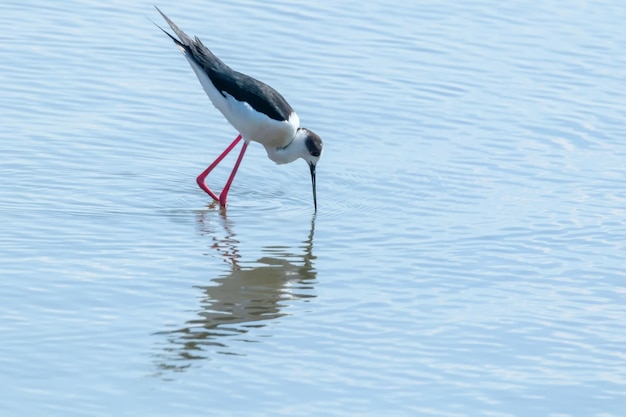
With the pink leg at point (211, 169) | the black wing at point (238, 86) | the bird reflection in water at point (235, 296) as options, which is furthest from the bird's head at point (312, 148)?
the bird reflection in water at point (235, 296)

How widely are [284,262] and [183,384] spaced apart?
7.37 feet

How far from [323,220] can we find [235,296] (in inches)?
73.0

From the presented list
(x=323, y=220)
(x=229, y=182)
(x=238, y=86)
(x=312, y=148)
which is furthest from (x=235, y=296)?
(x=238, y=86)

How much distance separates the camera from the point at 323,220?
31.0 ft

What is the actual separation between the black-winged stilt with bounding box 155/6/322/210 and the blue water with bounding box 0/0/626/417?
0.30 metres

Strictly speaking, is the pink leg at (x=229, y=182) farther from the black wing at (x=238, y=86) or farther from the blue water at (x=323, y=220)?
the black wing at (x=238, y=86)

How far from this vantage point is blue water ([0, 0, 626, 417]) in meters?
6.57

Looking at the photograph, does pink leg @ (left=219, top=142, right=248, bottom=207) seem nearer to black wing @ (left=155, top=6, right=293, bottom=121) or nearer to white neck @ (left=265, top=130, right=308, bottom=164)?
white neck @ (left=265, top=130, right=308, bottom=164)

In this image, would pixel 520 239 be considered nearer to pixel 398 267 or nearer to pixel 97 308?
pixel 398 267

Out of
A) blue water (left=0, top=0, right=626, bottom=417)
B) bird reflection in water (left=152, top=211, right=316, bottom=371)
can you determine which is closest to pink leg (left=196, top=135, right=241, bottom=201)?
blue water (left=0, top=0, right=626, bottom=417)

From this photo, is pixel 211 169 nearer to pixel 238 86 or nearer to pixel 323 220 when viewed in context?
pixel 238 86

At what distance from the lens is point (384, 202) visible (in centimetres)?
988

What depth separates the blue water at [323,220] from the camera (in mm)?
6574

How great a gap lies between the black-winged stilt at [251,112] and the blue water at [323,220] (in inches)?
11.8
